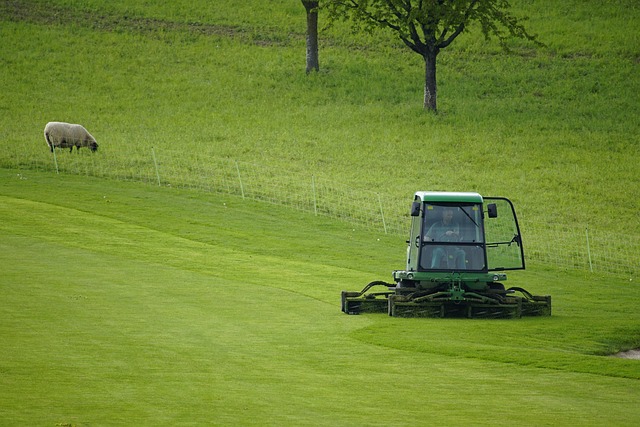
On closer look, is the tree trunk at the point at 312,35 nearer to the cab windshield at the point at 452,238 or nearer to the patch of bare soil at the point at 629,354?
the cab windshield at the point at 452,238

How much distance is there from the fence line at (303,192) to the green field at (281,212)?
20 centimetres

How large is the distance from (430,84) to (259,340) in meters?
40.8

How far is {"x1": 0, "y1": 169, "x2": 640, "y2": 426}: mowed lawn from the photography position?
46.2ft

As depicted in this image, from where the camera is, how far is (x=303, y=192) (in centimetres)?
4234

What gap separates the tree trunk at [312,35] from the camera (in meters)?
63.0

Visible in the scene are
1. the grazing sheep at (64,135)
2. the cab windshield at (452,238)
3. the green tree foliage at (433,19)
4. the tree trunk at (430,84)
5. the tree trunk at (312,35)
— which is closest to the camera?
the cab windshield at (452,238)

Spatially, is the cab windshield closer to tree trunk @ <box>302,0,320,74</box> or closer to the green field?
the green field

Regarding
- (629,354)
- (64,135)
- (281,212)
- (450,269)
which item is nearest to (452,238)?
(450,269)

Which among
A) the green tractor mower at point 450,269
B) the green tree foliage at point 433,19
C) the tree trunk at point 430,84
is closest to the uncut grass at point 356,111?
the tree trunk at point 430,84

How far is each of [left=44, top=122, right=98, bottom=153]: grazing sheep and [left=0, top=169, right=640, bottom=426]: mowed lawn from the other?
12.5 metres

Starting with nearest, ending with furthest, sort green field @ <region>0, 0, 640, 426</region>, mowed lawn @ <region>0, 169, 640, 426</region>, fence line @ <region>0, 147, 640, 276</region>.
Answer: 1. mowed lawn @ <region>0, 169, 640, 426</region>
2. green field @ <region>0, 0, 640, 426</region>
3. fence line @ <region>0, 147, 640, 276</region>

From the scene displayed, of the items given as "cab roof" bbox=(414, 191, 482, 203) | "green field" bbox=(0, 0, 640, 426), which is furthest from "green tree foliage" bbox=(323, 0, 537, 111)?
"cab roof" bbox=(414, 191, 482, 203)

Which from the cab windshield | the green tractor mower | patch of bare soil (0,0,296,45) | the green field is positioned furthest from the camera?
patch of bare soil (0,0,296,45)

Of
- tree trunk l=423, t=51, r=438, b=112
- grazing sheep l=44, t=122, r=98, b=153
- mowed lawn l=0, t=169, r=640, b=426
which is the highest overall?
tree trunk l=423, t=51, r=438, b=112
